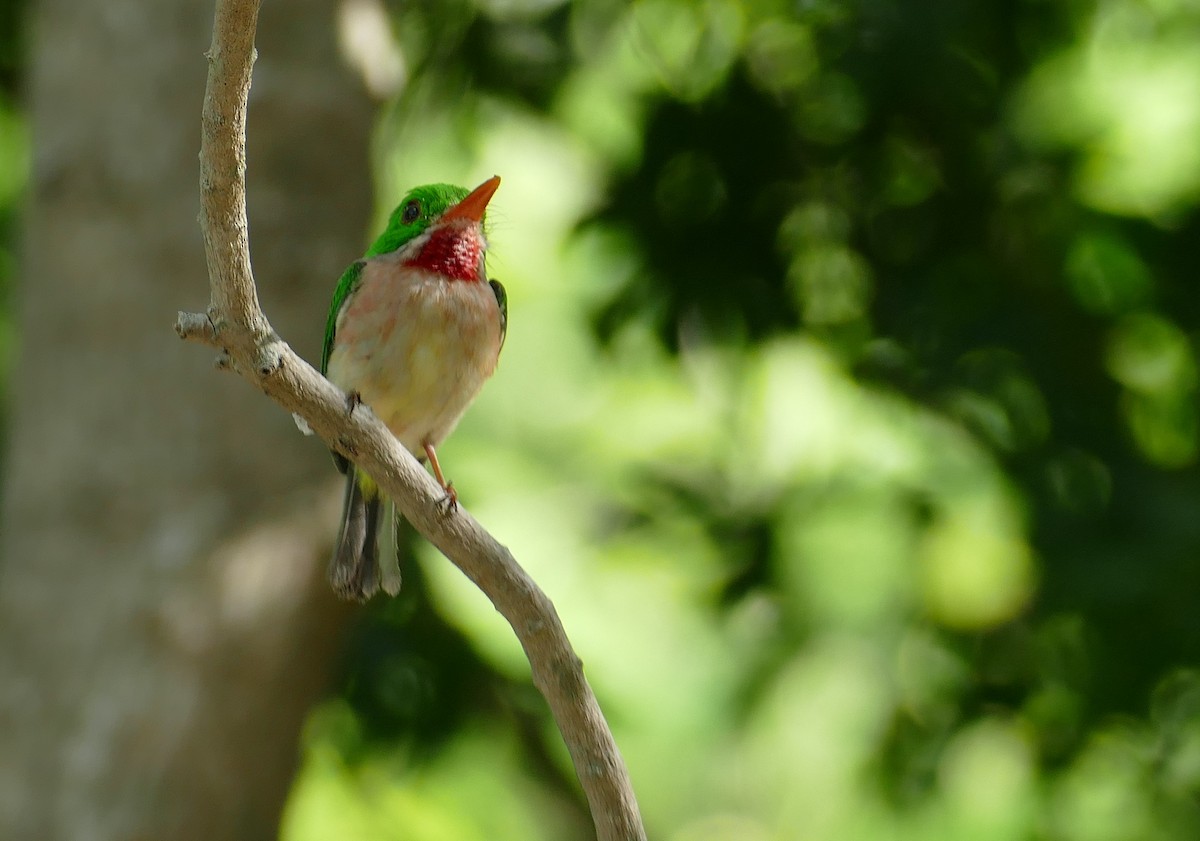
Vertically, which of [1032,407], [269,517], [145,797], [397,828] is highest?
[1032,407]

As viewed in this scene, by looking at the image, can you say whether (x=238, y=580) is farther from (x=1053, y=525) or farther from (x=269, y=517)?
(x=1053, y=525)

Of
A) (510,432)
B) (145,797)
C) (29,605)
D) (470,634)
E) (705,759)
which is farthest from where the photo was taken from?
(510,432)

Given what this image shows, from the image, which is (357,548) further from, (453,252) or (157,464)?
(157,464)

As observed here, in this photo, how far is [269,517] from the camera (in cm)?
491

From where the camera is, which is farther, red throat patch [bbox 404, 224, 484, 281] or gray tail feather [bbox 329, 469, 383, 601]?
red throat patch [bbox 404, 224, 484, 281]

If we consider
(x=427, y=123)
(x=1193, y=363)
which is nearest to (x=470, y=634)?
(x=427, y=123)

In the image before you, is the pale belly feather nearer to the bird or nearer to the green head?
the bird

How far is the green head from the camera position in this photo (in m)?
3.44

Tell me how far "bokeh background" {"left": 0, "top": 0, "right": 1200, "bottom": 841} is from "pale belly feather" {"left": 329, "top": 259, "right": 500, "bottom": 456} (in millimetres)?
1611

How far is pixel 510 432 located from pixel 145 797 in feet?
8.33

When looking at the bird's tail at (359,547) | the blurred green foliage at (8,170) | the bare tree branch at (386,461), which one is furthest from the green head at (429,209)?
the blurred green foliage at (8,170)

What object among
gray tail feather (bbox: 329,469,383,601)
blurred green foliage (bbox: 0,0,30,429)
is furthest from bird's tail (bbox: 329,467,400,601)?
blurred green foliage (bbox: 0,0,30,429)

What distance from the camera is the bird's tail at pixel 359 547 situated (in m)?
3.31

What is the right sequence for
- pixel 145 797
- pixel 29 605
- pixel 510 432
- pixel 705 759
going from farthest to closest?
pixel 510 432 < pixel 705 759 < pixel 29 605 < pixel 145 797
